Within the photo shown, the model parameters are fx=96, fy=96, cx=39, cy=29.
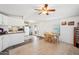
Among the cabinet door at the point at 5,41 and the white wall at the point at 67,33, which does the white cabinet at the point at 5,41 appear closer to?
the cabinet door at the point at 5,41

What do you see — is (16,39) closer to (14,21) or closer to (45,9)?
(14,21)

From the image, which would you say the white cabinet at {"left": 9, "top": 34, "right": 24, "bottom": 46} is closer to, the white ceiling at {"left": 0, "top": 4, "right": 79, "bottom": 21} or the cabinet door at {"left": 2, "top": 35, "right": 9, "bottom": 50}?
the cabinet door at {"left": 2, "top": 35, "right": 9, "bottom": 50}

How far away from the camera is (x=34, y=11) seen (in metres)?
1.83

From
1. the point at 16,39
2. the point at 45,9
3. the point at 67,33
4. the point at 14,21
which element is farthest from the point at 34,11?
the point at 67,33

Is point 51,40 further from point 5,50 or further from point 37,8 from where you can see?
point 5,50

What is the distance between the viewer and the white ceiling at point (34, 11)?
1.75 metres

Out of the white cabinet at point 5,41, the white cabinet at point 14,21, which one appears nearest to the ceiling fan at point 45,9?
the white cabinet at point 14,21

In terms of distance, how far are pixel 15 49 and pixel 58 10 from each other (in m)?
1.10

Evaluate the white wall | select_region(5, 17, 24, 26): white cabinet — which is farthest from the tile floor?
select_region(5, 17, 24, 26): white cabinet

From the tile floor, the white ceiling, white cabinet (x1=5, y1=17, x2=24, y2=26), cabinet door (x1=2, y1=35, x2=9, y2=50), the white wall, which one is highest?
the white ceiling

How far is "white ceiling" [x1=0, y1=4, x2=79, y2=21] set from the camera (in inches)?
68.8

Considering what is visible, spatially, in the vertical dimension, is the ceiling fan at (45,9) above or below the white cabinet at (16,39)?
above
